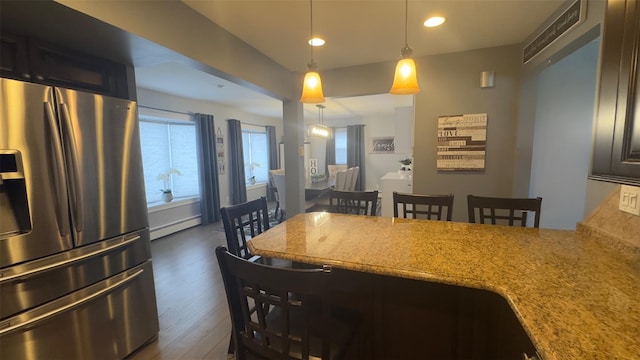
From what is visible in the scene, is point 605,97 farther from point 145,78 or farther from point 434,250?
point 145,78

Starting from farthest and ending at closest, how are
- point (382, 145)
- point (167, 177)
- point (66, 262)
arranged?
point (382, 145) < point (167, 177) < point (66, 262)

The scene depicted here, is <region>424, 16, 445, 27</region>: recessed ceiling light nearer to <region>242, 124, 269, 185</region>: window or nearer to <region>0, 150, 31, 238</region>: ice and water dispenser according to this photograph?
<region>0, 150, 31, 238</region>: ice and water dispenser

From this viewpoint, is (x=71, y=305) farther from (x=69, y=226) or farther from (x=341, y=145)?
(x=341, y=145)

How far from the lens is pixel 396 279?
1265 mm

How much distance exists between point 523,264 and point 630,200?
0.63 m

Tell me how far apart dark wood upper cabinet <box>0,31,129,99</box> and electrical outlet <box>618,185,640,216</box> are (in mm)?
3003

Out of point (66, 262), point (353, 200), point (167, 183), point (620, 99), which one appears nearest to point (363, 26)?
point (353, 200)

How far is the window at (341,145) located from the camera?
8328 mm

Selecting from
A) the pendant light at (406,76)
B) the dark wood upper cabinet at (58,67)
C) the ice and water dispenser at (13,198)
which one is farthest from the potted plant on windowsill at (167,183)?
the pendant light at (406,76)

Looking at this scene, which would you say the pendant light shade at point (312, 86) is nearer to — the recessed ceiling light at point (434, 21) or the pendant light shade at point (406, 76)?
the pendant light shade at point (406, 76)

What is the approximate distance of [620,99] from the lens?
1.01 metres

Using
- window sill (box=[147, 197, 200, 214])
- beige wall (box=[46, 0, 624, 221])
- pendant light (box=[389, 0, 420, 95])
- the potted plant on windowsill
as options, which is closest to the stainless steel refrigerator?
beige wall (box=[46, 0, 624, 221])

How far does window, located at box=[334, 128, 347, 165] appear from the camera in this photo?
833cm

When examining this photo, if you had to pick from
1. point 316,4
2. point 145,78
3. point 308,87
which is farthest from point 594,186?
point 145,78
